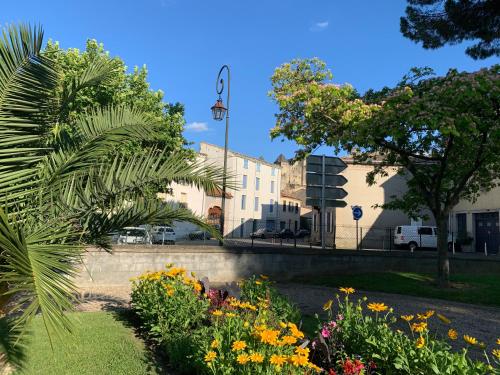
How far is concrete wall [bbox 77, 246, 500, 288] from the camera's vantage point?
39.8 feet

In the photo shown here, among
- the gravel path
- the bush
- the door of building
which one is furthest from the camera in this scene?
the door of building

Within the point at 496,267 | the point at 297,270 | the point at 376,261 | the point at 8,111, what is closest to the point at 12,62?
the point at 8,111

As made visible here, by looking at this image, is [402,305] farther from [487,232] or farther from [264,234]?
[487,232]

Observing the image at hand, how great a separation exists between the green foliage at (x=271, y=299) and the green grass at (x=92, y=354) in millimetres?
1670

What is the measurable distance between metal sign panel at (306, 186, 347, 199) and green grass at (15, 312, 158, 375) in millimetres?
9048

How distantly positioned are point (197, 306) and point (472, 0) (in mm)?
10662

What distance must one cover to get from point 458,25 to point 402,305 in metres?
7.46

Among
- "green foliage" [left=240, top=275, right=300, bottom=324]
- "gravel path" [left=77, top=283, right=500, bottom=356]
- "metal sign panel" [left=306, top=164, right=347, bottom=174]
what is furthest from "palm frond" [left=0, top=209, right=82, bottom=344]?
"metal sign panel" [left=306, top=164, right=347, bottom=174]

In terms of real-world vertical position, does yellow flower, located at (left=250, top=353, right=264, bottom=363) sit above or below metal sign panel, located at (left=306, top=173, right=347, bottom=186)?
below

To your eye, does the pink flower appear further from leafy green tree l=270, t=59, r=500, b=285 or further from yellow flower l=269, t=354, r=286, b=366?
leafy green tree l=270, t=59, r=500, b=285

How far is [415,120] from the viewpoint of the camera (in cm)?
912

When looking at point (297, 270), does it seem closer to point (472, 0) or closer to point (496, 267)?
point (496, 267)

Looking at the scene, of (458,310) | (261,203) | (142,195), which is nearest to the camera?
(142,195)

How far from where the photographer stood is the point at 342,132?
10.8 m
